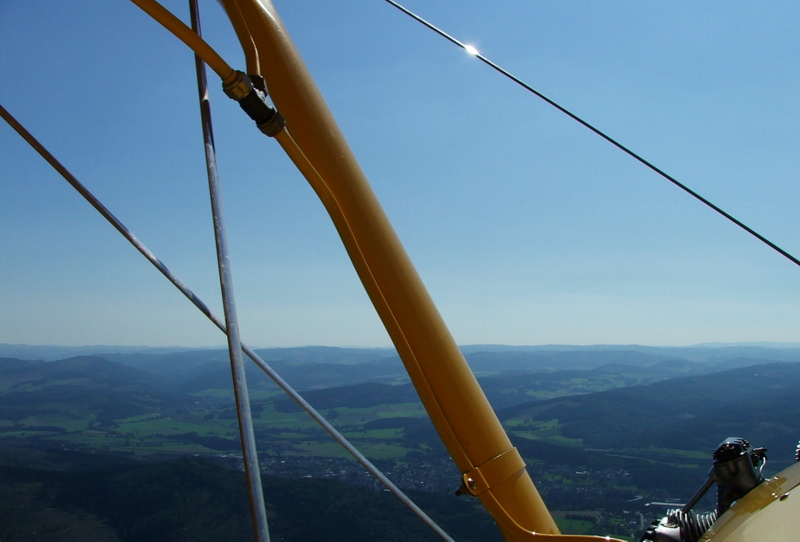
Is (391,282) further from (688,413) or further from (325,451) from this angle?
Result: (688,413)

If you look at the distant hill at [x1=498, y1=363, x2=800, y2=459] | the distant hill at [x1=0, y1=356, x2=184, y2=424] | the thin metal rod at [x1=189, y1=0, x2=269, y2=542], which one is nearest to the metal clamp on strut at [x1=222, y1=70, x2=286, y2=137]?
the thin metal rod at [x1=189, y1=0, x2=269, y2=542]

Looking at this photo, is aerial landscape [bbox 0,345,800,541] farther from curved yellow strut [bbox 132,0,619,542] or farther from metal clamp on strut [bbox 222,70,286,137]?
metal clamp on strut [bbox 222,70,286,137]

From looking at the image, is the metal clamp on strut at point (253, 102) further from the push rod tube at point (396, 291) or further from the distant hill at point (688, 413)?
the distant hill at point (688, 413)

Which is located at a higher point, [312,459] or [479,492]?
[479,492]

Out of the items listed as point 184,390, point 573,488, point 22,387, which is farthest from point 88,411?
point 573,488

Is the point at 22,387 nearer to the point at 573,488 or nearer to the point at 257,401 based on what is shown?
the point at 257,401

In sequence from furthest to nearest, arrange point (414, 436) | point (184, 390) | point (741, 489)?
point (184, 390), point (414, 436), point (741, 489)
